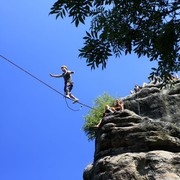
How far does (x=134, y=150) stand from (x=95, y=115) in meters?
22.1

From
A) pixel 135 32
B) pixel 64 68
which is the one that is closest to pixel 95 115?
pixel 64 68

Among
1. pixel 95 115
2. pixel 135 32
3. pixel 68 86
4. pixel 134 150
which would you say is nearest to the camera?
pixel 135 32

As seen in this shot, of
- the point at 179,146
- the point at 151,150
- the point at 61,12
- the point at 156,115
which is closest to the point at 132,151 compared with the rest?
the point at 151,150

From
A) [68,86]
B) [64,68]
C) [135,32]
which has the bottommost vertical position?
[135,32]

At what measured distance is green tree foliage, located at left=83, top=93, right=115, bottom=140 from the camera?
123 ft

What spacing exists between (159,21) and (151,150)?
12297 millimetres

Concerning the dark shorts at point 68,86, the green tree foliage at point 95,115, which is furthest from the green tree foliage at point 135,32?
the green tree foliage at point 95,115

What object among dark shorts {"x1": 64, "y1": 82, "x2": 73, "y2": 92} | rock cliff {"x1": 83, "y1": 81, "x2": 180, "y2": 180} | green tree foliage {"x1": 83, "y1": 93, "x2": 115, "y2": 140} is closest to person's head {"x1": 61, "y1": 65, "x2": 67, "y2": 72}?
dark shorts {"x1": 64, "y1": 82, "x2": 73, "y2": 92}

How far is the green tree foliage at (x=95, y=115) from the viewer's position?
37.6 metres

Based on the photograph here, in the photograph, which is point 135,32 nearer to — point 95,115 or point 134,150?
point 134,150

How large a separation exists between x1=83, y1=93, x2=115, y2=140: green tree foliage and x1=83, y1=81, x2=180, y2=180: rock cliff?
708 inches

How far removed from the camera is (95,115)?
1517 inches

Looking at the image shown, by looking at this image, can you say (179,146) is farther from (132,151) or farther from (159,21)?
(159,21)

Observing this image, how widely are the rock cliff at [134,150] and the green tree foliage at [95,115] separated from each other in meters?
18.0
